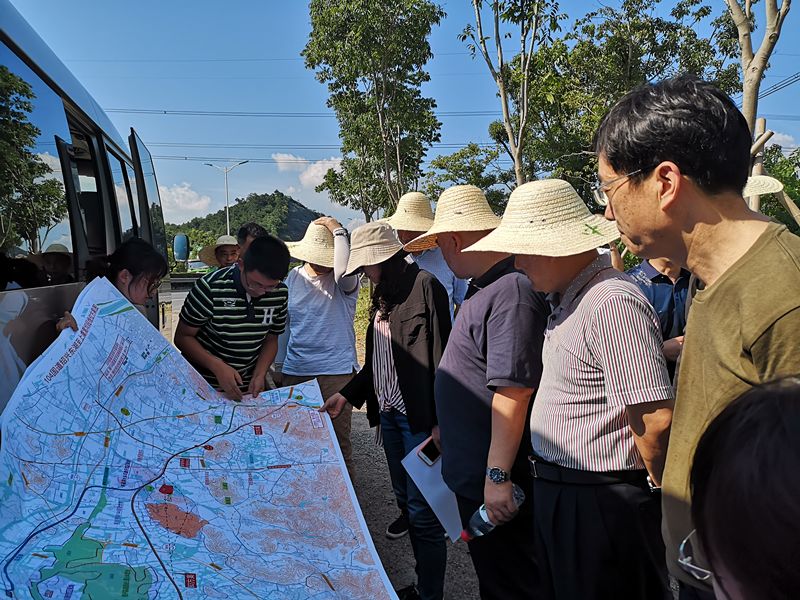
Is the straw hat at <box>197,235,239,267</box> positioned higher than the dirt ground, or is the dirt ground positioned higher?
the straw hat at <box>197,235,239,267</box>

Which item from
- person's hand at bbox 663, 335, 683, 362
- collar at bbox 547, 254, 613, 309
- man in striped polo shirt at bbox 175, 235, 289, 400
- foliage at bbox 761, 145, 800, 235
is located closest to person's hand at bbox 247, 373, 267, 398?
man in striped polo shirt at bbox 175, 235, 289, 400

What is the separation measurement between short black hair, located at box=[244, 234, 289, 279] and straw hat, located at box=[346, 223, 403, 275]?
1.05ft

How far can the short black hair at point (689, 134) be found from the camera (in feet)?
4.05

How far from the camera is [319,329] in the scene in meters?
3.49

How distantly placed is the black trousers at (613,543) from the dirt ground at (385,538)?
1.42 m

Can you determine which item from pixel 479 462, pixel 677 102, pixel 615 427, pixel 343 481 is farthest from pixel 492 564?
pixel 677 102

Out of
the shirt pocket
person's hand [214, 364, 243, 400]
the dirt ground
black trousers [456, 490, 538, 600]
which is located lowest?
the dirt ground

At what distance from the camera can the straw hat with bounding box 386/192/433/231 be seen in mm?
3811

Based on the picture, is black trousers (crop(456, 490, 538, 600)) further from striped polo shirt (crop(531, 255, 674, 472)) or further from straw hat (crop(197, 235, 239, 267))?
straw hat (crop(197, 235, 239, 267))

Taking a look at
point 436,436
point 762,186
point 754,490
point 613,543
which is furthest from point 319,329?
point 754,490

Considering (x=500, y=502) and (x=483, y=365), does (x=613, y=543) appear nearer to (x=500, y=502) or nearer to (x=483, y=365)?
(x=500, y=502)

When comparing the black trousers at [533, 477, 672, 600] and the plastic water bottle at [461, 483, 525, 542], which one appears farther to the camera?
the plastic water bottle at [461, 483, 525, 542]

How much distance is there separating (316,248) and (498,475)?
6.73ft

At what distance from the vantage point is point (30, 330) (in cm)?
237
